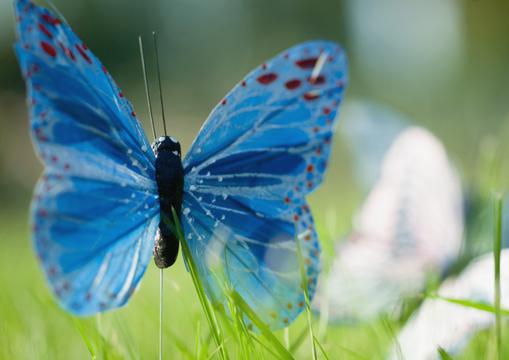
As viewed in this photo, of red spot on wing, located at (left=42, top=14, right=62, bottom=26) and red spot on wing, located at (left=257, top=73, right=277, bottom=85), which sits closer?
red spot on wing, located at (left=42, top=14, right=62, bottom=26)

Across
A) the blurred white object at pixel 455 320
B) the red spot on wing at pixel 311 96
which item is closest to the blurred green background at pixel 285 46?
the blurred white object at pixel 455 320

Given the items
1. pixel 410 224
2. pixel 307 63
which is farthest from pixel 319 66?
pixel 410 224

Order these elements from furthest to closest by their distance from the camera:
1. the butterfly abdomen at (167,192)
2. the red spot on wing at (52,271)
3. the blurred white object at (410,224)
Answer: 1. the blurred white object at (410,224)
2. the butterfly abdomen at (167,192)
3. the red spot on wing at (52,271)

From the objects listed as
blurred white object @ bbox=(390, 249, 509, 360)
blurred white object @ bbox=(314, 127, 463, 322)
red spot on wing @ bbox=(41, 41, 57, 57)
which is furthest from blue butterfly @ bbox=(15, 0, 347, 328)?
→ blurred white object @ bbox=(314, 127, 463, 322)

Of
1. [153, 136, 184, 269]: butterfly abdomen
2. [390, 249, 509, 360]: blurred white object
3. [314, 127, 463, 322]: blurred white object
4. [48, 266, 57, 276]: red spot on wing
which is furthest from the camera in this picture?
[314, 127, 463, 322]: blurred white object

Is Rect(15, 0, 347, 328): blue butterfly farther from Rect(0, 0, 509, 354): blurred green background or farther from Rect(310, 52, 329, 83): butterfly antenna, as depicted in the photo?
Rect(0, 0, 509, 354): blurred green background

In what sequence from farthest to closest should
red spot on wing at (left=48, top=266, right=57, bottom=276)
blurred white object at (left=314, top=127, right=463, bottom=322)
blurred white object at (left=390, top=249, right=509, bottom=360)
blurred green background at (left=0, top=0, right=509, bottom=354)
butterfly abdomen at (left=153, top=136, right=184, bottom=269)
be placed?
blurred green background at (left=0, top=0, right=509, bottom=354) < blurred white object at (left=314, top=127, right=463, bottom=322) < blurred white object at (left=390, top=249, right=509, bottom=360) < butterfly abdomen at (left=153, top=136, right=184, bottom=269) < red spot on wing at (left=48, top=266, right=57, bottom=276)

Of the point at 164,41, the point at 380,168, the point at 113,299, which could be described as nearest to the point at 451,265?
the point at 380,168

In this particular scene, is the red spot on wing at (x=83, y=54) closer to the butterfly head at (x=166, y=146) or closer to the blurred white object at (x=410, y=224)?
the butterfly head at (x=166, y=146)

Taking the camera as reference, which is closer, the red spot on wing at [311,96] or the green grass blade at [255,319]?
the green grass blade at [255,319]

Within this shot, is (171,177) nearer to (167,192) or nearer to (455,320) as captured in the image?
(167,192)
